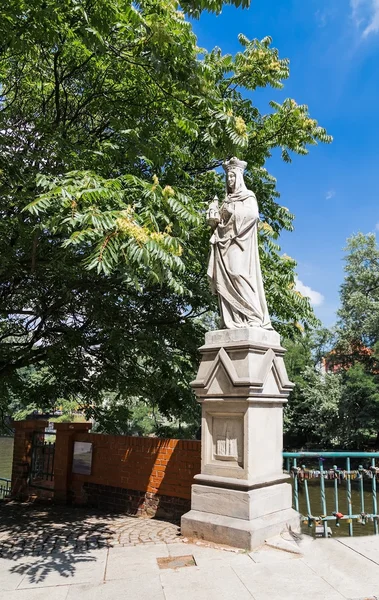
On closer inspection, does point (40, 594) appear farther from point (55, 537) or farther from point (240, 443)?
point (240, 443)

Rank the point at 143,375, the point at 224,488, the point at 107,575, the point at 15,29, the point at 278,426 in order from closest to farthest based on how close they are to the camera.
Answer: the point at 107,575
the point at 15,29
the point at 224,488
the point at 278,426
the point at 143,375

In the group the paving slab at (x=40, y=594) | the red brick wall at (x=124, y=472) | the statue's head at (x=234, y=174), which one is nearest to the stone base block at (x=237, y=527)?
the red brick wall at (x=124, y=472)

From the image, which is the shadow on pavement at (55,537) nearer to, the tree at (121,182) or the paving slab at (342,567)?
the paving slab at (342,567)

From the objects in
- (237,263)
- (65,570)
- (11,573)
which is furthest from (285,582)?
(237,263)

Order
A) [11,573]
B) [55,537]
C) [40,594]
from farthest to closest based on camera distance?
[55,537] < [11,573] < [40,594]

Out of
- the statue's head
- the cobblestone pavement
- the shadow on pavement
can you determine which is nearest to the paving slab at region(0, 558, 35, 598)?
the shadow on pavement

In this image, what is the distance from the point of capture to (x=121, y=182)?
6512 millimetres

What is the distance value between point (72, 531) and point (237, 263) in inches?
168

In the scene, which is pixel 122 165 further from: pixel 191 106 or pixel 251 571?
pixel 251 571

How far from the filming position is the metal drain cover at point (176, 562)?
4.74m

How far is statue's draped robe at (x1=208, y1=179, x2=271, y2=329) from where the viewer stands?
20.0ft

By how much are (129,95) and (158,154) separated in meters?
1.27

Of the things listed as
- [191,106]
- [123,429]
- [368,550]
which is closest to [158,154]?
[191,106]

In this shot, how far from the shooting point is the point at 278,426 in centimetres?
616
